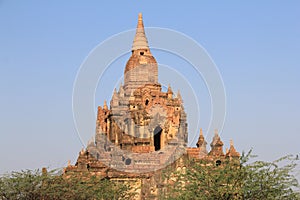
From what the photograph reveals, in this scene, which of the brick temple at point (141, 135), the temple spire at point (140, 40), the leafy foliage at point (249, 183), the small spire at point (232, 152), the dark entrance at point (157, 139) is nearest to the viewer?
the leafy foliage at point (249, 183)

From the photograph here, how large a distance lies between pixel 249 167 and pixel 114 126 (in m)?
33.2

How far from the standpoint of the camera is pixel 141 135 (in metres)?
60.0

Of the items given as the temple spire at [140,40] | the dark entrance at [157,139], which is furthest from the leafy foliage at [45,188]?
the temple spire at [140,40]

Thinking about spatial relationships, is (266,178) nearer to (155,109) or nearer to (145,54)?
Answer: (155,109)

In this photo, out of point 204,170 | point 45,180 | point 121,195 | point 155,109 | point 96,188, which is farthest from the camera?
point 155,109

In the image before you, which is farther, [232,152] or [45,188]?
[232,152]

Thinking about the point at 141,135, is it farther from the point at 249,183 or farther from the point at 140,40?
the point at 249,183

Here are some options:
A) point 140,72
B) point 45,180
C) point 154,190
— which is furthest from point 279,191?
point 140,72

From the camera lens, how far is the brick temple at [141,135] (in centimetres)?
5397

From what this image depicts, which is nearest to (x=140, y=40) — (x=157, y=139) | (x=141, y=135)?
(x=157, y=139)

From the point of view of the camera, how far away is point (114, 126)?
63.6 m

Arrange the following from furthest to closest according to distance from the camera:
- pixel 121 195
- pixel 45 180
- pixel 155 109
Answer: pixel 155 109 < pixel 121 195 < pixel 45 180

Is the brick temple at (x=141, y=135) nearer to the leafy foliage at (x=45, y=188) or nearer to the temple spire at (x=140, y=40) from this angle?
the temple spire at (x=140, y=40)

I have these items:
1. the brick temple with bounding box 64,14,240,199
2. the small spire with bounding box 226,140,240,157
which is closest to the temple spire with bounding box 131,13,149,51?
the brick temple with bounding box 64,14,240,199
